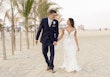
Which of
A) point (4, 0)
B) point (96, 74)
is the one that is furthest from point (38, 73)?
point (4, 0)

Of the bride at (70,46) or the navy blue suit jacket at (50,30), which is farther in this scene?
the bride at (70,46)

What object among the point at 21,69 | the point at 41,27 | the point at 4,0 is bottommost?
the point at 21,69

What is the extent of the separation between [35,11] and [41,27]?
723 inches

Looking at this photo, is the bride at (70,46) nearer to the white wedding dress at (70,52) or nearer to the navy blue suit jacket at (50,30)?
the white wedding dress at (70,52)

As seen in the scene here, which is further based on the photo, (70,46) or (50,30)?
(70,46)

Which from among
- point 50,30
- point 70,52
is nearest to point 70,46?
point 70,52

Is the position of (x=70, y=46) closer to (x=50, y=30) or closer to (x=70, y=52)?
(x=70, y=52)

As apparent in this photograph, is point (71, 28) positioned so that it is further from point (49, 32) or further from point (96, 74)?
point (96, 74)

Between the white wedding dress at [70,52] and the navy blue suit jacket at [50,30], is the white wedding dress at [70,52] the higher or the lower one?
the lower one

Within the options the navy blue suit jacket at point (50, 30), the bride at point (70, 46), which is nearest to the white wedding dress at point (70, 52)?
the bride at point (70, 46)

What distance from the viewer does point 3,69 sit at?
10172 millimetres

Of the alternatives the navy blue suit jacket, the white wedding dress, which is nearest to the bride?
the white wedding dress

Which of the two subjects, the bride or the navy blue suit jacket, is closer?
the navy blue suit jacket

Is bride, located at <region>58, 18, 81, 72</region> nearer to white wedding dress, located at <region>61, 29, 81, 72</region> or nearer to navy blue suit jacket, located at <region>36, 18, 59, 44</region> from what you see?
white wedding dress, located at <region>61, 29, 81, 72</region>
